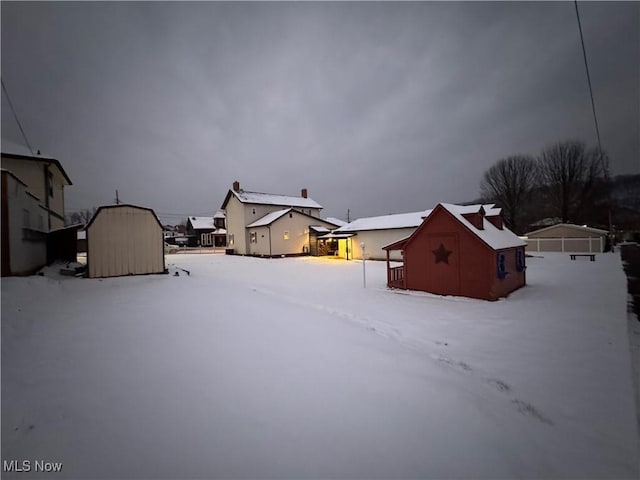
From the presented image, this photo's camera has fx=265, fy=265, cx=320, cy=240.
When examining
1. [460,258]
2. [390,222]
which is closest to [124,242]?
[460,258]

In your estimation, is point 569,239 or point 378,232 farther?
point 569,239

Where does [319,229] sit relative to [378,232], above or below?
above

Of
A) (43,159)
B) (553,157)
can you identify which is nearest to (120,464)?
(43,159)

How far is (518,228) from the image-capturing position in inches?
1671

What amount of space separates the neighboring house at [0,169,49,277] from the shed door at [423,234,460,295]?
1476cm

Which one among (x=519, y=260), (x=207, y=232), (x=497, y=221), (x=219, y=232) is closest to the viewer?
(x=519, y=260)

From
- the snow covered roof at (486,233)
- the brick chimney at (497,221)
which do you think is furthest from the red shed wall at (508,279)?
the brick chimney at (497,221)

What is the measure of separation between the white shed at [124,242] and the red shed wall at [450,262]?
1193 centimetres

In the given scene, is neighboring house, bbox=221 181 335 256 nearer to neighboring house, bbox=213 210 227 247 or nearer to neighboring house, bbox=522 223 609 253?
neighboring house, bbox=213 210 227 247

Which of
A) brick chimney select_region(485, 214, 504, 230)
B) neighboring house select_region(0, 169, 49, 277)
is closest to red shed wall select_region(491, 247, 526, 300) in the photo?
brick chimney select_region(485, 214, 504, 230)

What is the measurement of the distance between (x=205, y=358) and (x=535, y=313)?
30.4 ft

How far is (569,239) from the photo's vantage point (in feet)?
102

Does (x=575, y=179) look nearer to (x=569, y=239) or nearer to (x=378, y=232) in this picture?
(x=569, y=239)

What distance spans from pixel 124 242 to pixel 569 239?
42612mm
